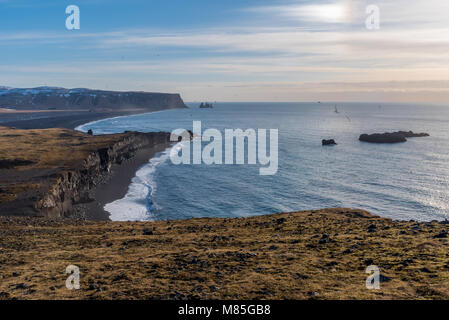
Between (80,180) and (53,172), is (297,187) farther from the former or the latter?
(53,172)

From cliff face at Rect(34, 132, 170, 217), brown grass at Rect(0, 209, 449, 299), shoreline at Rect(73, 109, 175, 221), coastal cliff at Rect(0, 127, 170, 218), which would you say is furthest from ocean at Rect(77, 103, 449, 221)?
brown grass at Rect(0, 209, 449, 299)

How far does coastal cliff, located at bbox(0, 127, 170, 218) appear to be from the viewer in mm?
38812

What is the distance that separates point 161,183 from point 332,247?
4739cm

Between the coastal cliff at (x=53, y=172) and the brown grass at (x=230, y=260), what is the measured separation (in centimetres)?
1101

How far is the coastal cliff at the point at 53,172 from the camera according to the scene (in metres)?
38.8

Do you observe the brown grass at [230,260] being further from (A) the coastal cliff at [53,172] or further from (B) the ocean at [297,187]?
(B) the ocean at [297,187]

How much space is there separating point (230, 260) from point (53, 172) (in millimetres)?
42554

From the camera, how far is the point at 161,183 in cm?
6388

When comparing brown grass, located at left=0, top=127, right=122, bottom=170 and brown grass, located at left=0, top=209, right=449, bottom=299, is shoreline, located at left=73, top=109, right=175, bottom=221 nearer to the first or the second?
brown grass, located at left=0, top=127, right=122, bottom=170

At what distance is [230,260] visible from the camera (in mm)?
18469

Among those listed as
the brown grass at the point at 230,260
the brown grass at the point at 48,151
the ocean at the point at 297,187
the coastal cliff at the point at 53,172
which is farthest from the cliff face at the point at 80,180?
the brown grass at the point at 230,260
